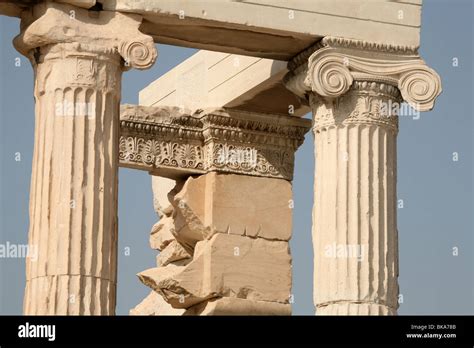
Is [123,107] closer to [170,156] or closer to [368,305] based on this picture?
[170,156]

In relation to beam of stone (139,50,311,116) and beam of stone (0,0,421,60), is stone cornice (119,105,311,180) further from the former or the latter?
beam of stone (0,0,421,60)

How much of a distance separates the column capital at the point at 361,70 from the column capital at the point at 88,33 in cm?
267

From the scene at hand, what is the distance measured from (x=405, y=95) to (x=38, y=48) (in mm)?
5362

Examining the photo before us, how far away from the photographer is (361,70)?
93.2ft

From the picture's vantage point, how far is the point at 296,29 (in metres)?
28.0

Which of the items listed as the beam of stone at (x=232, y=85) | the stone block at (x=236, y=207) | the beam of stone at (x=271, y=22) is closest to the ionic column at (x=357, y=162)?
the beam of stone at (x=271, y=22)

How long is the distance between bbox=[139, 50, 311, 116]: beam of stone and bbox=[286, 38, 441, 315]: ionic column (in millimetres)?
1263

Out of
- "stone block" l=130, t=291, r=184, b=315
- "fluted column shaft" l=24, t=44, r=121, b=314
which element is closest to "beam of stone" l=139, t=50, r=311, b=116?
"stone block" l=130, t=291, r=184, b=315

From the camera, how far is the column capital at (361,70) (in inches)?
1110

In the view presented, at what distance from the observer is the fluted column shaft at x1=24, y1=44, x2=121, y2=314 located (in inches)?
1022

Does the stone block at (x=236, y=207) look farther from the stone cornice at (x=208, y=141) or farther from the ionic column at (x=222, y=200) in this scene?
the stone cornice at (x=208, y=141)

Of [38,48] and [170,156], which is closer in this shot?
[38,48]
